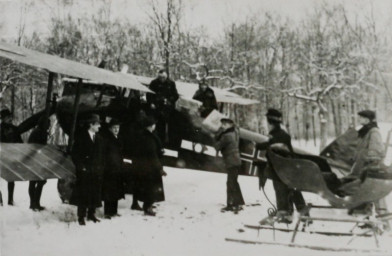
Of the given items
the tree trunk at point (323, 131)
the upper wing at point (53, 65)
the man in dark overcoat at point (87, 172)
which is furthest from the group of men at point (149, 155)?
the tree trunk at point (323, 131)

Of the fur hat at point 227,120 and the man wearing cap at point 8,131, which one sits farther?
the fur hat at point 227,120

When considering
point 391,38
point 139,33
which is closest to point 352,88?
point 139,33

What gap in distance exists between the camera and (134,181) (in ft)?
24.2

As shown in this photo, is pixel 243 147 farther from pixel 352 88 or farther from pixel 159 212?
pixel 352 88

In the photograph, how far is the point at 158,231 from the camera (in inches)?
227

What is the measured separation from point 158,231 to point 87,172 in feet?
4.76

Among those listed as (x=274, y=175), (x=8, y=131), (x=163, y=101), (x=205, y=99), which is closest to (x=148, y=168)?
(x=163, y=101)

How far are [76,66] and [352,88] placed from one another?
52.7ft

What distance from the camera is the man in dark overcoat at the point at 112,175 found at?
682cm

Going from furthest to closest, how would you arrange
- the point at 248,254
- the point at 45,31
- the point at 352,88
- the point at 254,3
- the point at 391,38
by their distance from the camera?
the point at 352,88 → the point at 45,31 → the point at 391,38 → the point at 254,3 → the point at 248,254

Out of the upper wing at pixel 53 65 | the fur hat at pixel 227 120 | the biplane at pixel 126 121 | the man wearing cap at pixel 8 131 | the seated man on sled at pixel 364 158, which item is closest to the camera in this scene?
the biplane at pixel 126 121

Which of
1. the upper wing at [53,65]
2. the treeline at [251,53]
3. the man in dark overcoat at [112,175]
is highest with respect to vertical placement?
the treeline at [251,53]

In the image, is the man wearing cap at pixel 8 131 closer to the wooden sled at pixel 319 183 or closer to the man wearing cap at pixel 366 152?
the wooden sled at pixel 319 183

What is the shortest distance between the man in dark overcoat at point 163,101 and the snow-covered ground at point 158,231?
1545 millimetres
